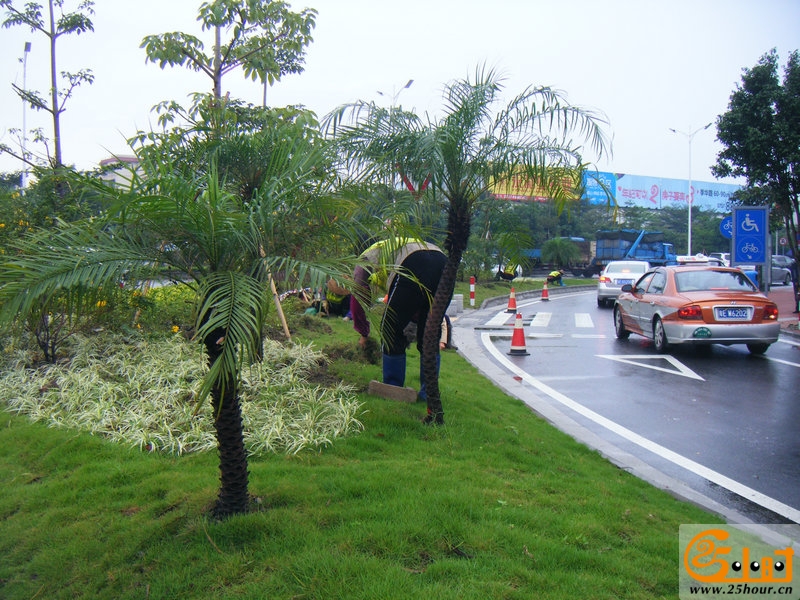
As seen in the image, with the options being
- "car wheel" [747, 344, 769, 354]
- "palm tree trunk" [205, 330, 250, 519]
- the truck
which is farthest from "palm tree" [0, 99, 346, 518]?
the truck

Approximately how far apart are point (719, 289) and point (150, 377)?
8.98 metres

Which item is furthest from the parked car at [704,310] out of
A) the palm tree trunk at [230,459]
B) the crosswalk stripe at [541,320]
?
the palm tree trunk at [230,459]

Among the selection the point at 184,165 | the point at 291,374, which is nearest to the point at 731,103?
the point at 291,374

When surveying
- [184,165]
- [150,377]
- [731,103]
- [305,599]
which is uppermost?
[731,103]

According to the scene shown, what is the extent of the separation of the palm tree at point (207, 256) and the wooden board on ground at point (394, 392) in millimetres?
2494

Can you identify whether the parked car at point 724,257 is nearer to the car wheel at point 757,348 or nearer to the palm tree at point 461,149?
the car wheel at point 757,348

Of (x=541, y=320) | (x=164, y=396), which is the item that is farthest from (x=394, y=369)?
(x=541, y=320)

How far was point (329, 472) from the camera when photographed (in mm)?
4262

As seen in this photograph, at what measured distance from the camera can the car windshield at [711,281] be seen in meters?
11.3

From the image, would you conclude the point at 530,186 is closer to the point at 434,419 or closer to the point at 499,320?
the point at 434,419

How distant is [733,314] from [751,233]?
248 inches

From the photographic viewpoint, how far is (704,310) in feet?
35.1

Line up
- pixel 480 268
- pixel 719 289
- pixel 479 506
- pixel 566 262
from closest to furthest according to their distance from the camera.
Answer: pixel 479 506
pixel 719 289
pixel 480 268
pixel 566 262

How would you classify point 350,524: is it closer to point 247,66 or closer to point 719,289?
point 247,66
